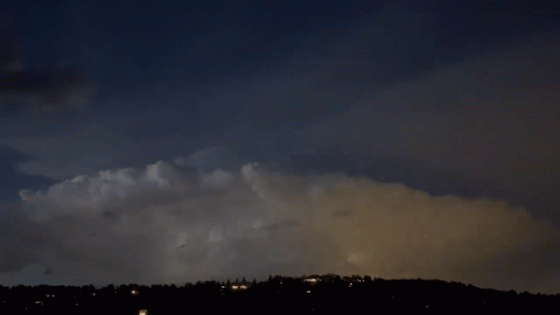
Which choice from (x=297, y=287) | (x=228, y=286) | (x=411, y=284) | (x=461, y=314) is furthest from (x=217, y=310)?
(x=461, y=314)

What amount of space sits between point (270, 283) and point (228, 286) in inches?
297

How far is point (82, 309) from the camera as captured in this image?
106 m

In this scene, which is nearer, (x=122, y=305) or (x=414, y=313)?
(x=414, y=313)

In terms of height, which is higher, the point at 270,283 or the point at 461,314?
the point at 270,283

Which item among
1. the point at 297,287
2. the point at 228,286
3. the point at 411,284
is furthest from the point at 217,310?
the point at 411,284

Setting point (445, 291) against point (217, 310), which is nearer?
point (445, 291)

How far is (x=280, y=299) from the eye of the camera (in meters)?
103

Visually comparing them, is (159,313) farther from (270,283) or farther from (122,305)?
(270,283)

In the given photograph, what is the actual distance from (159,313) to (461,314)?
4612 centimetres

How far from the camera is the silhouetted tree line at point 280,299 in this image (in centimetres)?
9756

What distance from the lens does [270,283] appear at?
346ft

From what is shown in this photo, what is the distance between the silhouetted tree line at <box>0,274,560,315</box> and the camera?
97562 millimetres

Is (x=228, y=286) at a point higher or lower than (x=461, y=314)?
higher

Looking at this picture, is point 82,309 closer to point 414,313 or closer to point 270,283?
point 270,283
